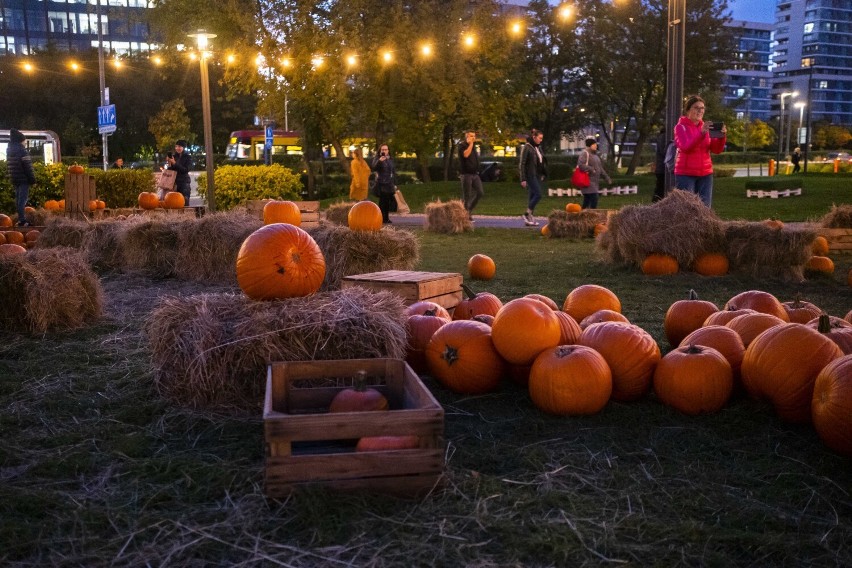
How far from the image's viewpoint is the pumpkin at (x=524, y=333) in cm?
439

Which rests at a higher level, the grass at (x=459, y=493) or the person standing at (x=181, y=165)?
the person standing at (x=181, y=165)

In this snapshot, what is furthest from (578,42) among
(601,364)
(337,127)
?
(601,364)

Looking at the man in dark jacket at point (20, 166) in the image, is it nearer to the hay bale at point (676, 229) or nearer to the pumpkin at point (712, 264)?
the hay bale at point (676, 229)

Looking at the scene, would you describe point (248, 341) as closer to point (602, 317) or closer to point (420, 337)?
point (420, 337)

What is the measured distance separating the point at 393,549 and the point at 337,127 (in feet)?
81.4

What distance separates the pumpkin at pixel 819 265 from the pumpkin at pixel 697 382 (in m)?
6.03

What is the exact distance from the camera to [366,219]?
8828mm

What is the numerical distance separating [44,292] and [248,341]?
3097mm

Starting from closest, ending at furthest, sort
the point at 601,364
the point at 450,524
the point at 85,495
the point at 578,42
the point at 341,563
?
the point at 341,563, the point at 450,524, the point at 85,495, the point at 601,364, the point at 578,42

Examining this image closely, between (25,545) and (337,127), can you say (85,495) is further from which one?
(337,127)

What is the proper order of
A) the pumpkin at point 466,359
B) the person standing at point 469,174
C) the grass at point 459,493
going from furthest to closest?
the person standing at point 469,174
the pumpkin at point 466,359
the grass at point 459,493

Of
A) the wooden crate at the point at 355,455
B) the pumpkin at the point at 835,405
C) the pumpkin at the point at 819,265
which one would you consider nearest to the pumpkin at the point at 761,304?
the pumpkin at the point at 835,405

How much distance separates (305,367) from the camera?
12.3ft

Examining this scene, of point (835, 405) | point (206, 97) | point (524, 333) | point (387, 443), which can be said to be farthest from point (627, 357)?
point (206, 97)
